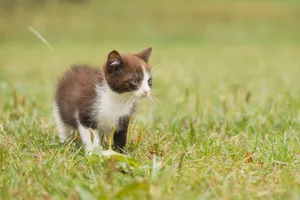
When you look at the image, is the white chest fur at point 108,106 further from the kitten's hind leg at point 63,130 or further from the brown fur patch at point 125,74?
the kitten's hind leg at point 63,130

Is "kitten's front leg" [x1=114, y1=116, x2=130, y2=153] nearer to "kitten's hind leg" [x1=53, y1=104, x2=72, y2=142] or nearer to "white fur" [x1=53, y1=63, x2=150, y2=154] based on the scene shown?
"white fur" [x1=53, y1=63, x2=150, y2=154]

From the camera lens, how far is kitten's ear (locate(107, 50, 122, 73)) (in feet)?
13.2

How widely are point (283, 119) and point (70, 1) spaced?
25.3 metres

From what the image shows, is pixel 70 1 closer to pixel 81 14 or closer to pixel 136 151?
pixel 81 14

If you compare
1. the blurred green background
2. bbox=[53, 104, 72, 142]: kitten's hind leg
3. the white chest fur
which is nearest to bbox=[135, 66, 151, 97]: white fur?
the white chest fur

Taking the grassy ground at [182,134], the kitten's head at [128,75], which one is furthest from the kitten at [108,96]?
the grassy ground at [182,134]

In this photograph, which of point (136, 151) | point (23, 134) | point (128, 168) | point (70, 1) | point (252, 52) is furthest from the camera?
point (70, 1)

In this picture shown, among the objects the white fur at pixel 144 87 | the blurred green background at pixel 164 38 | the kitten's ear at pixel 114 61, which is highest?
the kitten's ear at pixel 114 61

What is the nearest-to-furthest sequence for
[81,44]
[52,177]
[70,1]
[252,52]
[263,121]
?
1. [52,177]
2. [263,121]
3. [252,52]
4. [81,44]
5. [70,1]

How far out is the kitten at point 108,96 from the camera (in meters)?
4.10

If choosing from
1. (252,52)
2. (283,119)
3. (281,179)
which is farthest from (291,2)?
(281,179)

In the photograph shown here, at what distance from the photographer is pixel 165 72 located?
11289 mm

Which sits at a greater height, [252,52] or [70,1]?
[70,1]

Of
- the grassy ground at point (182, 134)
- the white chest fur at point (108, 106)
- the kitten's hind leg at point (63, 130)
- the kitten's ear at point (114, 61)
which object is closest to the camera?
the grassy ground at point (182, 134)
